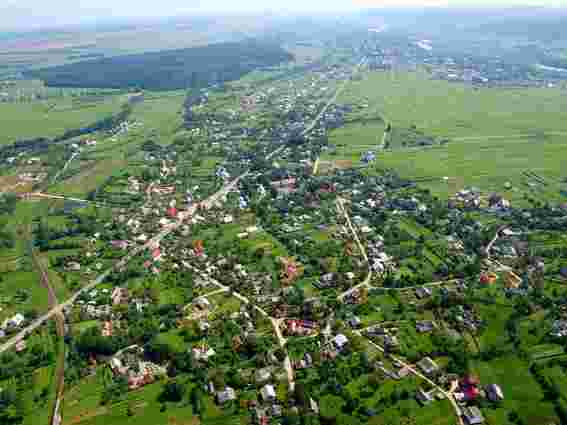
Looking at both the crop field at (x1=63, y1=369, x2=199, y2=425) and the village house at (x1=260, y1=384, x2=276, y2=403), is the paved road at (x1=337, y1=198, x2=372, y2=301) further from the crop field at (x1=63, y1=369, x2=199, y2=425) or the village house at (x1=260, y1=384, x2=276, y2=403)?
the crop field at (x1=63, y1=369, x2=199, y2=425)

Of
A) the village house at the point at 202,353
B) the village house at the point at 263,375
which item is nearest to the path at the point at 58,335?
the village house at the point at 202,353

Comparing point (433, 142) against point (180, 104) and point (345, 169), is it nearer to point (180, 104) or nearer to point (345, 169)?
point (345, 169)

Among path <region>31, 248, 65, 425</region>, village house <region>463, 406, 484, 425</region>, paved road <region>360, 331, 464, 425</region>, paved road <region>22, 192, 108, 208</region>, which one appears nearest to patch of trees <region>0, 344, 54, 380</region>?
path <region>31, 248, 65, 425</region>

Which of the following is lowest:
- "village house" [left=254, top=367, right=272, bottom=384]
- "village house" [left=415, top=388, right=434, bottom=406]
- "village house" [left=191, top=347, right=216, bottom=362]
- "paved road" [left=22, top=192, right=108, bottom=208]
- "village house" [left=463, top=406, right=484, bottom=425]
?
"village house" [left=463, top=406, right=484, bottom=425]

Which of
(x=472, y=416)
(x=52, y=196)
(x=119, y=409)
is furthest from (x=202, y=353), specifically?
(x=52, y=196)

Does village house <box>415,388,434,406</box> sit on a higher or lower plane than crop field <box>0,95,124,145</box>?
lower

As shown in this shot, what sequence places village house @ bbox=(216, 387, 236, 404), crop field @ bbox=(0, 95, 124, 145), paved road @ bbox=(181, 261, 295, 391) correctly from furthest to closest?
crop field @ bbox=(0, 95, 124, 145) → paved road @ bbox=(181, 261, 295, 391) → village house @ bbox=(216, 387, 236, 404)
